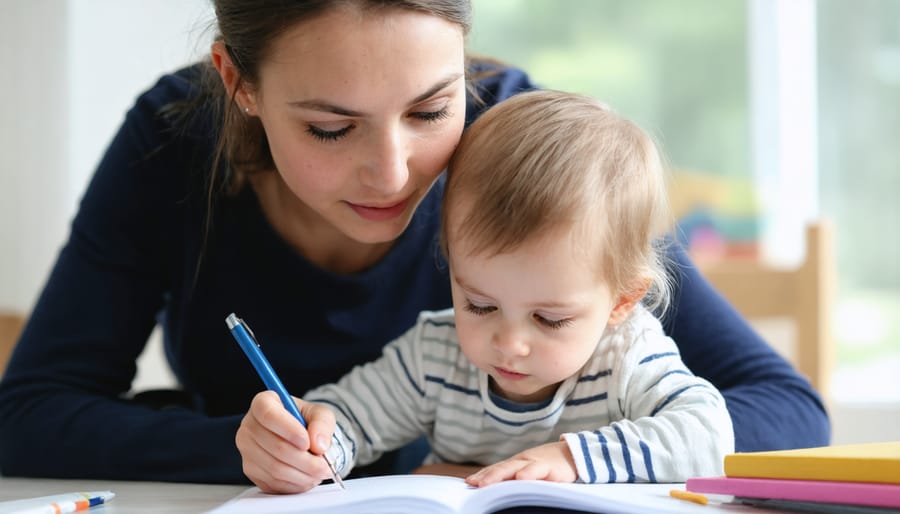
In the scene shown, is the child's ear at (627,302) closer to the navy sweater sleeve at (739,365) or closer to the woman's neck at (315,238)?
the navy sweater sleeve at (739,365)

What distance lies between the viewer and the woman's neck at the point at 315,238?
1.34 metres

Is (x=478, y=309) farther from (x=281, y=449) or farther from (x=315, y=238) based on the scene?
(x=315, y=238)

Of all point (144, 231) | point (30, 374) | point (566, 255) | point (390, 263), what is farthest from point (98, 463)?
point (566, 255)

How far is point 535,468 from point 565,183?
273 mm

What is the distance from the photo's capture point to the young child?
37.5 inches

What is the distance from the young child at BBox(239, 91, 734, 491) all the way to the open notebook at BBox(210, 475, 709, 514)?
2.2 inches

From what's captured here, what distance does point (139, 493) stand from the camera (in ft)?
3.40

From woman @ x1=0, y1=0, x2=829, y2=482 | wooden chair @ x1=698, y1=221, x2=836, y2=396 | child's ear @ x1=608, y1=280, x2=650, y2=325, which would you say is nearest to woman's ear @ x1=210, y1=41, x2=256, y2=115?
woman @ x1=0, y1=0, x2=829, y2=482

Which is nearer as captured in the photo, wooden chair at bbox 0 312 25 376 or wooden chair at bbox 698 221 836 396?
wooden chair at bbox 698 221 836 396

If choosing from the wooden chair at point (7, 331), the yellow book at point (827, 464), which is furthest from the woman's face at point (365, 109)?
the wooden chair at point (7, 331)

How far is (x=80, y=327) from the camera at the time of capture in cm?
128

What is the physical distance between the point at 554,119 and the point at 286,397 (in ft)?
1.27

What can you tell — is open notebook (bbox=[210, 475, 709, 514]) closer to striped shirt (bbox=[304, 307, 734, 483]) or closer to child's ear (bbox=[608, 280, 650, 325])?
striped shirt (bbox=[304, 307, 734, 483])

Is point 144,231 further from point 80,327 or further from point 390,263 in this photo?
point 390,263
